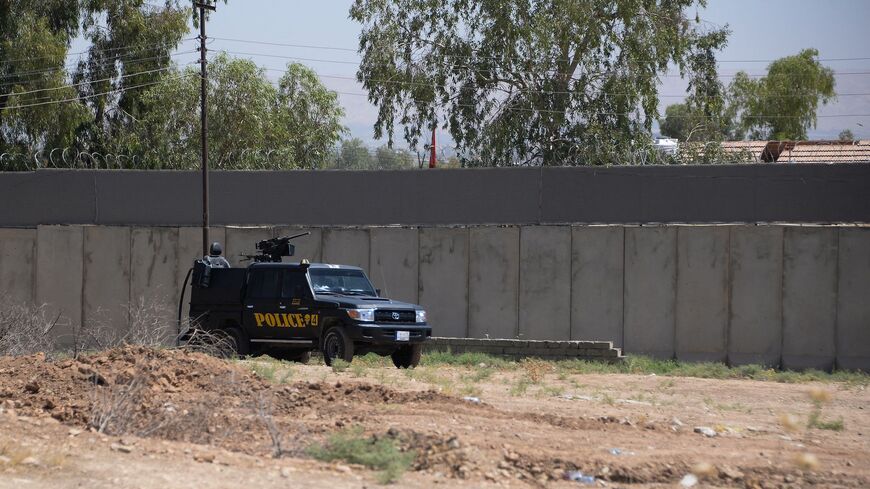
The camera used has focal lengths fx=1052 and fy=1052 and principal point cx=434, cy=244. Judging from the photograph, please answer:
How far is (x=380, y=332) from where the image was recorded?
17016 mm

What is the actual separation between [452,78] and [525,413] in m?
31.3

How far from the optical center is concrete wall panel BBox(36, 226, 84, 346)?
27.0m

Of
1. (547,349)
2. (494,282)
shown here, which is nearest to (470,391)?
(547,349)

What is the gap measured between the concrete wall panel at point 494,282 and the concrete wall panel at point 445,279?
0.19 meters

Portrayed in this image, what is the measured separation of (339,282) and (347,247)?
702cm

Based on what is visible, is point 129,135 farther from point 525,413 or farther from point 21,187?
point 525,413

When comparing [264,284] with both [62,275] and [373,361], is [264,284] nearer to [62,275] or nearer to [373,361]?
[373,361]

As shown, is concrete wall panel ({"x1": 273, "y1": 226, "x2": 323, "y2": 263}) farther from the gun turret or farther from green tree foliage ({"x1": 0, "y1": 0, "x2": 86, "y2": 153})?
green tree foliage ({"x1": 0, "y1": 0, "x2": 86, "y2": 153})

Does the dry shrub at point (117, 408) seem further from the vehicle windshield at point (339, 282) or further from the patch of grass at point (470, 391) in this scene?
the vehicle windshield at point (339, 282)

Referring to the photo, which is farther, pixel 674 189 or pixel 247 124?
pixel 247 124

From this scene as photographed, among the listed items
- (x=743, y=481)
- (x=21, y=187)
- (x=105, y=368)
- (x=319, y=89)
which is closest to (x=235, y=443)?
(x=105, y=368)

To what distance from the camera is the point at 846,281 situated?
22.0m

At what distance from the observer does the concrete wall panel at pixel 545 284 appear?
2372 centimetres

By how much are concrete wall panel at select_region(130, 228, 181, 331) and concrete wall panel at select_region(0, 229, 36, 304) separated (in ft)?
9.61
